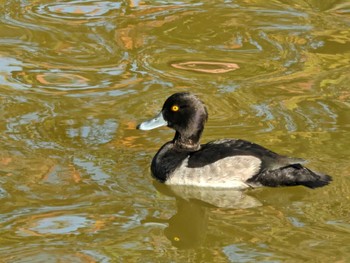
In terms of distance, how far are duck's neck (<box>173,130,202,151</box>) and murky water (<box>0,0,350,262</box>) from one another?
0.31 meters

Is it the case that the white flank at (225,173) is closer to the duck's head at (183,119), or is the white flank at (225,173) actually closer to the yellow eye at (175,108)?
the duck's head at (183,119)

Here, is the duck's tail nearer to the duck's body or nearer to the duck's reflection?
the duck's body

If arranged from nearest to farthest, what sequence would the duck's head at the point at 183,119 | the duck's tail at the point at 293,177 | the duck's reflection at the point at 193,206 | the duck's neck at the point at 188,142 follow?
1. the duck's reflection at the point at 193,206
2. the duck's tail at the point at 293,177
3. the duck's head at the point at 183,119
4. the duck's neck at the point at 188,142

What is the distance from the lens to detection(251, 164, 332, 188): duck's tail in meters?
8.54

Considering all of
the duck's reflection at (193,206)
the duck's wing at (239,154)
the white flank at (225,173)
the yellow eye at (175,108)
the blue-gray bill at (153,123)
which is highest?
the yellow eye at (175,108)

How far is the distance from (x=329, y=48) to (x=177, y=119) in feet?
11.9

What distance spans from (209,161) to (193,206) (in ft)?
1.57

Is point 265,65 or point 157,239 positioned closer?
point 157,239

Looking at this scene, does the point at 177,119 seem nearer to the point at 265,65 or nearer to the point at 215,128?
the point at 215,128

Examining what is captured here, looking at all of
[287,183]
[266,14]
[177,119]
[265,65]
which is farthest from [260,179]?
[266,14]

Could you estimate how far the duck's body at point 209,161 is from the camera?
866 centimetres

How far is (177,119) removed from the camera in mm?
9383

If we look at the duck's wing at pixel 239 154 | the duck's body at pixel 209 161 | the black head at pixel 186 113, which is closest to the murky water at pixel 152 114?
the duck's body at pixel 209 161

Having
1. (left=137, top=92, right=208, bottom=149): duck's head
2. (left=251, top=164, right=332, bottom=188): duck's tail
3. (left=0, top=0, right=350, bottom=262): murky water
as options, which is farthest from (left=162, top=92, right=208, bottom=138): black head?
(left=251, top=164, right=332, bottom=188): duck's tail
